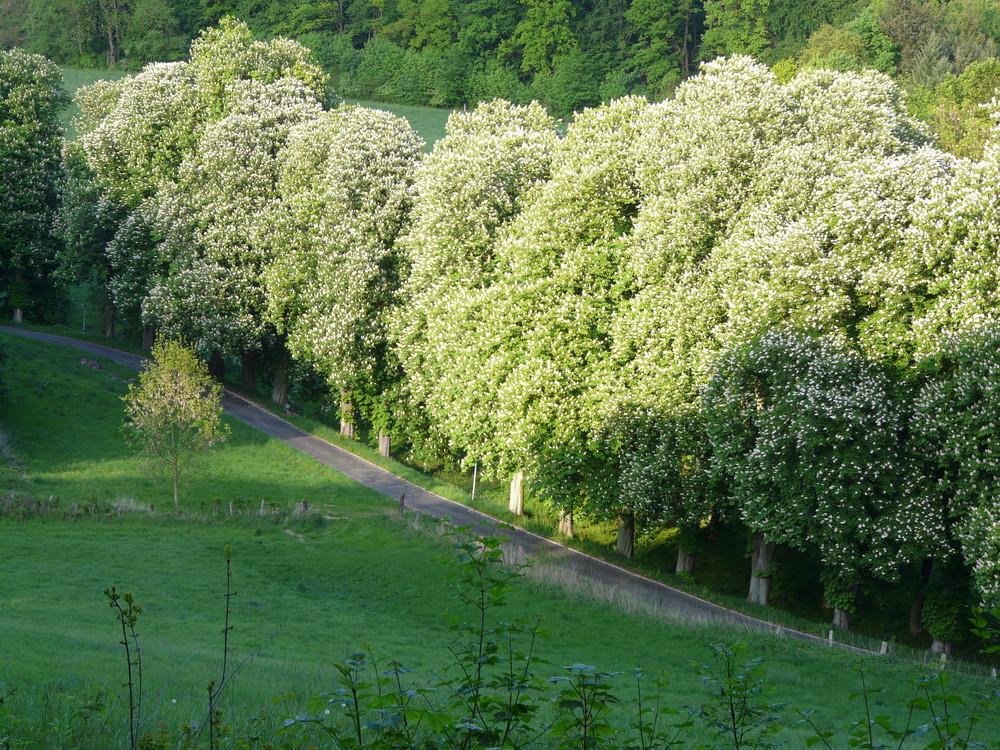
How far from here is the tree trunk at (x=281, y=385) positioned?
6317 centimetres

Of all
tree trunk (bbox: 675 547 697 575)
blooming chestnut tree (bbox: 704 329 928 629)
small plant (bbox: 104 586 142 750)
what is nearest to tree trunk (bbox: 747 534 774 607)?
blooming chestnut tree (bbox: 704 329 928 629)

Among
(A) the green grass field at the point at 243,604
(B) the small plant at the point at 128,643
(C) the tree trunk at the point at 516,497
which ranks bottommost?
(A) the green grass field at the point at 243,604

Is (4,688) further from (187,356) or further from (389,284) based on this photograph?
(389,284)

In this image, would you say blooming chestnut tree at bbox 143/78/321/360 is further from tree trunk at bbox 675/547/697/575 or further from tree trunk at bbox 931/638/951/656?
tree trunk at bbox 931/638/951/656

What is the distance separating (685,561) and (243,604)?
1979cm

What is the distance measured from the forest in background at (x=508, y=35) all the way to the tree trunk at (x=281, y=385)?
63889mm

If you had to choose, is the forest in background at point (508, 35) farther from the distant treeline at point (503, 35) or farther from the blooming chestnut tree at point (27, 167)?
the blooming chestnut tree at point (27, 167)

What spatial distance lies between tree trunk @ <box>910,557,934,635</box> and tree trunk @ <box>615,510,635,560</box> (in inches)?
485

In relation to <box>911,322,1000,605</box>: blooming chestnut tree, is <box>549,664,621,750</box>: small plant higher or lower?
lower

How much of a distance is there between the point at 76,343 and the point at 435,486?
31.2 metres

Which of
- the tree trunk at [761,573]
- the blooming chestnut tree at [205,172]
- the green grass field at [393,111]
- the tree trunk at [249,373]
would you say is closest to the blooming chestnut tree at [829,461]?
the tree trunk at [761,573]

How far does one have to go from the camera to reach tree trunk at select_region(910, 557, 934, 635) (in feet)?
114

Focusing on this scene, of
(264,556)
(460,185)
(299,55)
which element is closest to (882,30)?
(299,55)

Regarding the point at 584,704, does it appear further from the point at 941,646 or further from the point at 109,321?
the point at 109,321
